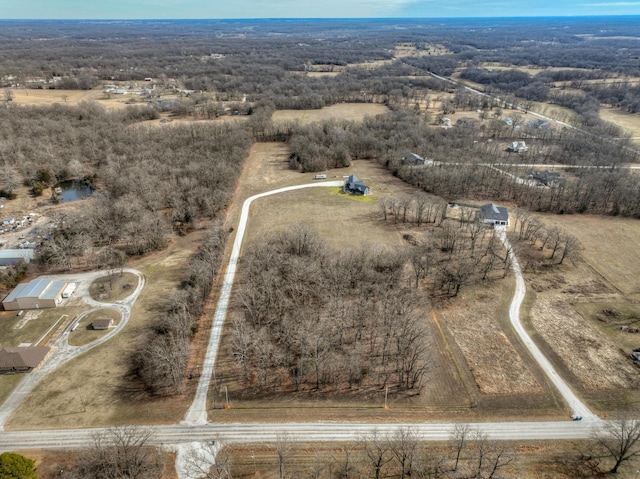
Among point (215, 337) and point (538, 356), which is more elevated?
point (215, 337)

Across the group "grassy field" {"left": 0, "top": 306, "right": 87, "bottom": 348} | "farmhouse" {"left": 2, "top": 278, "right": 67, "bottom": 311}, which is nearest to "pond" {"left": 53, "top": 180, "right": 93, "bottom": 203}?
"farmhouse" {"left": 2, "top": 278, "right": 67, "bottom": 311}

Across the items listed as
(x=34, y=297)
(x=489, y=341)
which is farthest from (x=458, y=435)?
(x=34, y=297)

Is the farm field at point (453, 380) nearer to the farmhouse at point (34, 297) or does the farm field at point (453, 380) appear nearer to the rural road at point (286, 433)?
the rural road at point (286, 433)

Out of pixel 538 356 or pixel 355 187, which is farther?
pixel 355 187

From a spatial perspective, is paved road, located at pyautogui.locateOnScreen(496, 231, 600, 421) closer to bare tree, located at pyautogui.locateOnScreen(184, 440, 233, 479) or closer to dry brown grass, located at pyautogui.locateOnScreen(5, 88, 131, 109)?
bare tree, located at pyautogui.locateOnScreen(184, 440, 233, 479)

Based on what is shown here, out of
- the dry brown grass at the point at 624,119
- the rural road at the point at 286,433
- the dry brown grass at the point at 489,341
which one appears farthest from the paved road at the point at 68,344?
the dry brown grass at the point at 624,119

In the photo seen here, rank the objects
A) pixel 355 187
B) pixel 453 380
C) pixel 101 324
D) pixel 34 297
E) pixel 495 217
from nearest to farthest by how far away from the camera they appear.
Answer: pixel 453 380 < pixel 101 324 < pixel 34 297 < pixel 495 217 < pixel 355 187

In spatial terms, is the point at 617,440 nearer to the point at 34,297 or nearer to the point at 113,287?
the point at 113,287

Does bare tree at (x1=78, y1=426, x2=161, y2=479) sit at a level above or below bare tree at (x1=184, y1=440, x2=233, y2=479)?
above
